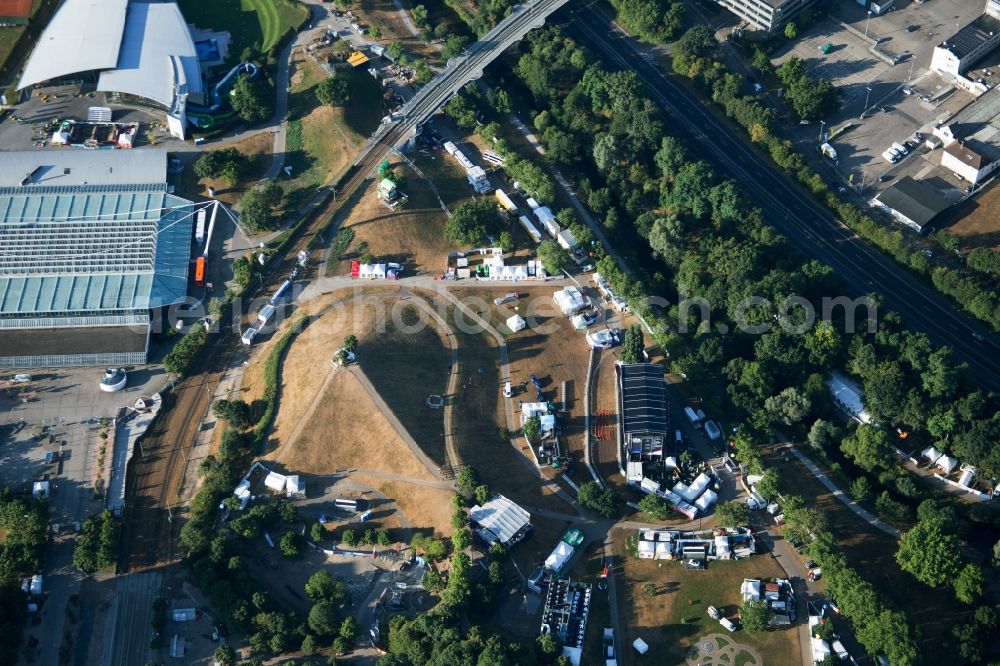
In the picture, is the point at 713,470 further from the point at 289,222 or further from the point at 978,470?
the point at 289,222

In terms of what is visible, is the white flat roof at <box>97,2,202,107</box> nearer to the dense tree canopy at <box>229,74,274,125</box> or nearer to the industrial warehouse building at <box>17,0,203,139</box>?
the industrial warehouse building at <box>17,0,203,139</box>

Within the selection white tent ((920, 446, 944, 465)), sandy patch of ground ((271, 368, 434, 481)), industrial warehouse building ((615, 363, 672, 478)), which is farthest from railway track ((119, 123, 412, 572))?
white tent ((920, 446, 944, 465))

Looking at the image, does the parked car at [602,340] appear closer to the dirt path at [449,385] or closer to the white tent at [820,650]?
the dirt path at [449,385]

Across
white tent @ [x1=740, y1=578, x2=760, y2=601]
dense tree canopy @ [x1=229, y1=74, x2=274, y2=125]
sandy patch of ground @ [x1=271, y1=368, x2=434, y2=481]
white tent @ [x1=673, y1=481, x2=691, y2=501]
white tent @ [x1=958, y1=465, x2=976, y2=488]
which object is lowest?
white tent @ [x1=740, y1=578, x2=760, y2=601]

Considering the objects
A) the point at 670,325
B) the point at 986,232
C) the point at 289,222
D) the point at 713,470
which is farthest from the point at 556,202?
the point at 986,232

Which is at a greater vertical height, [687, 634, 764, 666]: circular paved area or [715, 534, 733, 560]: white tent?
[715, 534, 733, 560]: white tent

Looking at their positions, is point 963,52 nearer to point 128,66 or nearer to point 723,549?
point 723,549

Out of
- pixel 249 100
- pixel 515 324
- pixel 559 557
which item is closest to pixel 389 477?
pixel 559 557
